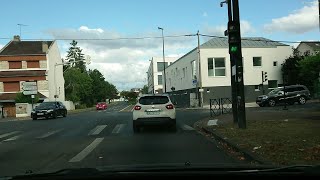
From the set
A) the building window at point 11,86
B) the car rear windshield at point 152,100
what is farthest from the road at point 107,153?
the building window at point 11,86

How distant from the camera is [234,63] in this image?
17219mm

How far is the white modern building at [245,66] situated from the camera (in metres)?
53.3

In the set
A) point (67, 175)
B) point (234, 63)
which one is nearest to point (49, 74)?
point (234, 63)

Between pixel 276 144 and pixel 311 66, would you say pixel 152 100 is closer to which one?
pixel 276 144

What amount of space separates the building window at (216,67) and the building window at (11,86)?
2722 centimetres

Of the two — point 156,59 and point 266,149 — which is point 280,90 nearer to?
point 266,149

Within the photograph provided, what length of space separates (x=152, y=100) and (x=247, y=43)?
39253 millimetres

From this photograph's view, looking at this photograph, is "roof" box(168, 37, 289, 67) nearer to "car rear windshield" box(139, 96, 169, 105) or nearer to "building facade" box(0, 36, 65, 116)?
"building facade" box(0, 36, 65, 116)

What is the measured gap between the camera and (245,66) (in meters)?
54.7

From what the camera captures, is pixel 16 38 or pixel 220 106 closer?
pixel 220 106

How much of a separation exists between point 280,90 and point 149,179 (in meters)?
36.5

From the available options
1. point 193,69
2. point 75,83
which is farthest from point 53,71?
point 75,83

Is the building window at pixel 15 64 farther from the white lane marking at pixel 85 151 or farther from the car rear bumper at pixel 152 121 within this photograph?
the white lane marking at pixel 85 151

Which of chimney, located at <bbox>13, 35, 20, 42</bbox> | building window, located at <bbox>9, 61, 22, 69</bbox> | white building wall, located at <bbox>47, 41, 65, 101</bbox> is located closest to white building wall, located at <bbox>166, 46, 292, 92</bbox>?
white building wall, located at <bbox>47, 41, 65, 101</bbox>
